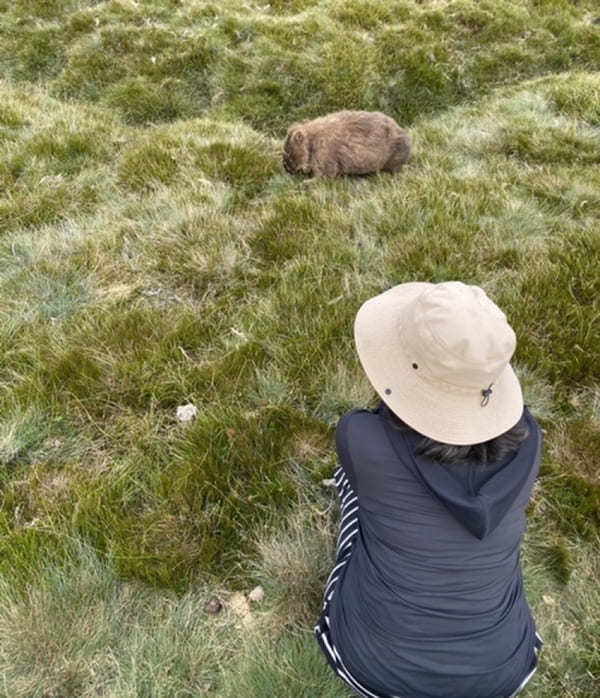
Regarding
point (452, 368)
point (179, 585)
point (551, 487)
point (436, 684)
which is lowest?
point (551, 487)

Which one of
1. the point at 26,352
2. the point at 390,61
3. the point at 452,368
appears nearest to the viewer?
the point at 452,368

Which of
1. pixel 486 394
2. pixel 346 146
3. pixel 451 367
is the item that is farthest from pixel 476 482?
pixel 346 146

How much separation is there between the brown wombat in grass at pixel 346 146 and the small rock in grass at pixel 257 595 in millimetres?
4442

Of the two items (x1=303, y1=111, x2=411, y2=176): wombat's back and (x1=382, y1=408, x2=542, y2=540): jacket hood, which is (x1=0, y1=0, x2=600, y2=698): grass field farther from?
(x1=382, y1=408, x2=542, y2=540): jacket hood

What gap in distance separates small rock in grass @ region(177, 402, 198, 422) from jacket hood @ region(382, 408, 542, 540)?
1.52 meters

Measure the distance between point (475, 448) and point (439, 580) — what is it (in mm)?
471

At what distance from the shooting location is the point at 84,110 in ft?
25.2

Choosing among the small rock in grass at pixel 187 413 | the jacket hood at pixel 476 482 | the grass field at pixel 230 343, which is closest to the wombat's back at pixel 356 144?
the grass field at pixel 230 343

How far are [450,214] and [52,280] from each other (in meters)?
3.42

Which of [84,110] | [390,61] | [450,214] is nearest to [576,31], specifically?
[390,61]

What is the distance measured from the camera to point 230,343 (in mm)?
3723

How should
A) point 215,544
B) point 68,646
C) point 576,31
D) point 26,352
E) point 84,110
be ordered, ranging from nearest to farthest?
point 68,646
point 215,544
point 26,352
point 84,110
point 576,31

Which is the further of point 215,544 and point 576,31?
point 576,31

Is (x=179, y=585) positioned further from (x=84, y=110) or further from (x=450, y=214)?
(x=84, y=110)
